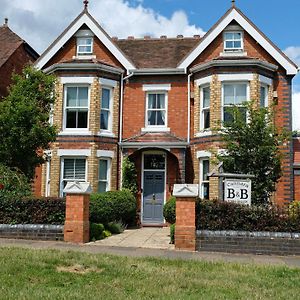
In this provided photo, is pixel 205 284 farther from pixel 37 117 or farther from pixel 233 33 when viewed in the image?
pixel 233 33

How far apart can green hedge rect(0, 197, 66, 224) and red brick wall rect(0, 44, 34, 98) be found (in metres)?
10.7

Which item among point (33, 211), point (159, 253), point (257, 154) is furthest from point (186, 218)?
point (33, 211)

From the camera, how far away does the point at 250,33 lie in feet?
62.5

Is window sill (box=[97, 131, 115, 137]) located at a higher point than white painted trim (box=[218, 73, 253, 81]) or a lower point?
lower

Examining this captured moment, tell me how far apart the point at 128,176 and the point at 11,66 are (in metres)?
9.51

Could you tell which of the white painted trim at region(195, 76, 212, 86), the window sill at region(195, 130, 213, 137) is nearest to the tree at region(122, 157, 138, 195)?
the window sill at region(195, 130, 213, 137)

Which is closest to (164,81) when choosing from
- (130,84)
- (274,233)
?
(130,84)

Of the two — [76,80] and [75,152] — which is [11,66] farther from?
[75,152]

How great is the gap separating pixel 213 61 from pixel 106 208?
757 cm

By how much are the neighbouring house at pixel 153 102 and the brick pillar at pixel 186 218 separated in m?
6.39

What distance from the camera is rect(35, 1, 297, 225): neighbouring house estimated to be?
1842cm

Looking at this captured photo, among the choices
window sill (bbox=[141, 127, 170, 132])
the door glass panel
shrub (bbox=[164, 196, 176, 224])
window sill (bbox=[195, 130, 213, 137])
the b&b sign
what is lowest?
shrub (bbox=[164, 196, 176, 224])

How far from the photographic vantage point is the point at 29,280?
287 inches

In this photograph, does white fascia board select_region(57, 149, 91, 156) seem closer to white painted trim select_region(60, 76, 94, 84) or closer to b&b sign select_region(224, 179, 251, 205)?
white painted trim select_region(60, 76, 94, 84)
